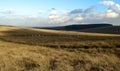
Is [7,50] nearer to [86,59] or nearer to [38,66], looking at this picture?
[38,66]

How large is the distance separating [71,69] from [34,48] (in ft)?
28.1

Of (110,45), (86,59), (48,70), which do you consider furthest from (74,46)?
(48,70)

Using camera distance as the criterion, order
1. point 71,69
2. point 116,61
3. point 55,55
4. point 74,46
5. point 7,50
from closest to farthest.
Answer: point 71,69 < point 116,61 < point 55,55 < point 7,50 < point 74,46

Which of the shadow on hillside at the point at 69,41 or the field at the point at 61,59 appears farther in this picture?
the shadow on hillside at the point at 69,41

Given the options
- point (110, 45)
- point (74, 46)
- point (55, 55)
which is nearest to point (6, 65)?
point (55, 55)

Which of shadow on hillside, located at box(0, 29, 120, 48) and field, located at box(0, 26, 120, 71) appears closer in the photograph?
field, located at box(0, 26, 120, 71)

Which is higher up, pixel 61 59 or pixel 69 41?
pixel 69 41

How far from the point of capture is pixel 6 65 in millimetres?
26688

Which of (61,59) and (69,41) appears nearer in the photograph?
(61,59)

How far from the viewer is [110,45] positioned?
109ft

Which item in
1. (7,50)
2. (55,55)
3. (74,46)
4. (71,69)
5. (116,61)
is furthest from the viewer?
(74,46)

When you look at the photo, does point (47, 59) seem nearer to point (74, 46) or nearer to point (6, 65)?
point (6, 65)

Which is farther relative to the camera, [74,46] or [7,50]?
[74,46]

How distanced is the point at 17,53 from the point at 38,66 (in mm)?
4577
